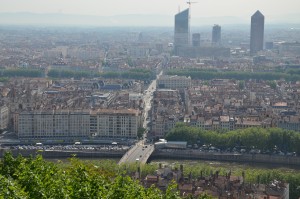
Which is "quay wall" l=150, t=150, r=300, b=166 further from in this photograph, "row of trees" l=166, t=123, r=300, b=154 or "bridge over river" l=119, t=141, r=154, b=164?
"row of trees" l=166, t=123, r=300, b=154

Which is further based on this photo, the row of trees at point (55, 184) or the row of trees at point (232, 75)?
the row of trees at point (232, 75)

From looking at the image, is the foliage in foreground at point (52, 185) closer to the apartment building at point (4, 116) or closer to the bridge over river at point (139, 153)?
the bridge over river at point (139, 153)

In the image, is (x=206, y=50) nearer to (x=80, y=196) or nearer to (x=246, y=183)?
(x=246, y=183)

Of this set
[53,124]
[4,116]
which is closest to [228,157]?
[53,124]

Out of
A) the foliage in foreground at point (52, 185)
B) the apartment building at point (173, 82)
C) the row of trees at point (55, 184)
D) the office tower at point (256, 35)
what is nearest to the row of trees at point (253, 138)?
the row of trees at point (55, 184)

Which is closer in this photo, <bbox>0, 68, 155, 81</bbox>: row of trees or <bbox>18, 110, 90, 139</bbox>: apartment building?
<bbox>18, 110, 90, 139</bbox>: apartment building

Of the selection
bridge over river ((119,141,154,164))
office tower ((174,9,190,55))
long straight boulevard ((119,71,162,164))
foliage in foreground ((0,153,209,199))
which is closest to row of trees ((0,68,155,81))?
long straight boulevard ((119,71,162,164))

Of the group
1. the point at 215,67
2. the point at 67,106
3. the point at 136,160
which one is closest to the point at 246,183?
the point at 136,160

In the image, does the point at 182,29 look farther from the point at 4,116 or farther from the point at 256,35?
the point at 4,116

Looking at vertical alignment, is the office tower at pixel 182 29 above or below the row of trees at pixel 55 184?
above
